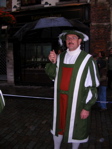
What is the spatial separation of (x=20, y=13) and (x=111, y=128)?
8.54 meters

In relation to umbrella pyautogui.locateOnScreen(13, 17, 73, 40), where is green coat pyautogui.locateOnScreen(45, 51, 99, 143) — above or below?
below

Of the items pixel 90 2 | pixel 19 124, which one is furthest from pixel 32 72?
pixel 19 124

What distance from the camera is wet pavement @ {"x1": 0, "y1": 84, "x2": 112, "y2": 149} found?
12.7ft

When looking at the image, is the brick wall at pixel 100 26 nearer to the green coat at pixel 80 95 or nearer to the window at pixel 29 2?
the window at pixel 29 2

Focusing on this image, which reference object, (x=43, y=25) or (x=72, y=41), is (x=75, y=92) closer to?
(x=72, y=41)

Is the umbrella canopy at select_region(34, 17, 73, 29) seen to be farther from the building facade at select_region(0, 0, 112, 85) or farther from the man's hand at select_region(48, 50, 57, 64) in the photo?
Result: the man's hand at select_region(48, 50, 57, 64)

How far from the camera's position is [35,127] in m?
4.79

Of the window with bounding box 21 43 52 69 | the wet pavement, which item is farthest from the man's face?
the window with bounding box 21 43 52 69

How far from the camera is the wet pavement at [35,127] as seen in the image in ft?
12.7

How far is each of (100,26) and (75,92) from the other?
25.5 feet

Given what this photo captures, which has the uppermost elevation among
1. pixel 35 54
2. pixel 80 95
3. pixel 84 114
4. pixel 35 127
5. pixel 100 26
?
pixel 100 26

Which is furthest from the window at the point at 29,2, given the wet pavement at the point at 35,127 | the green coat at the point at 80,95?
the green coat at the point at 80,95

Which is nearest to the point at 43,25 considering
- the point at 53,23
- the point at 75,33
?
the point at 53,23

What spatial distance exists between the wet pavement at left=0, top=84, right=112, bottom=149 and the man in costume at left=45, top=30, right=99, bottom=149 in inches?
42.9
